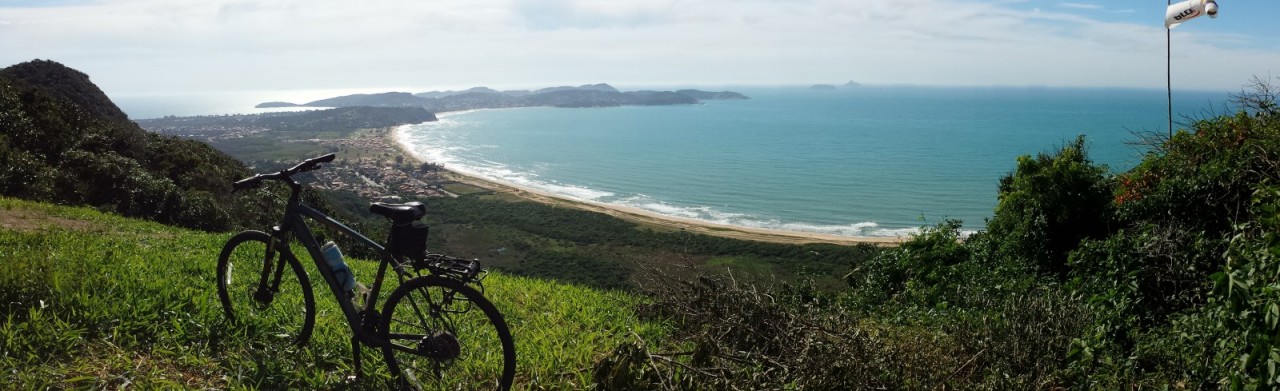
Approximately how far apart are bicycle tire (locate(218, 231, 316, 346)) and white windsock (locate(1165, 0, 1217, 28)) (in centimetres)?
938

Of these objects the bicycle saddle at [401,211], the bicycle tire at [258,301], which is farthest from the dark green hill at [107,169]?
the bicycle saddle at [401,211]

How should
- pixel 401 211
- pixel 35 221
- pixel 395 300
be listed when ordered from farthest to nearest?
pixel 35 221 < pixel 395 300 < pixel 401 211

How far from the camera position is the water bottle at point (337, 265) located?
11.4 feet

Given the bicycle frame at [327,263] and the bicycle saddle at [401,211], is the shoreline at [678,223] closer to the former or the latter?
the bicycle frame at [327,263]

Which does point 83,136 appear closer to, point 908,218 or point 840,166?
point 908,218

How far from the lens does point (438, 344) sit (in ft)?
11.1

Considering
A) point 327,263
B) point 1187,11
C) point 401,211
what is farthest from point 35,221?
point 1187,11

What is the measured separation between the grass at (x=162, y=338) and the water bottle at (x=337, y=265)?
51 centimetres

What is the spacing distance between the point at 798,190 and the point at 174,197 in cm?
5480

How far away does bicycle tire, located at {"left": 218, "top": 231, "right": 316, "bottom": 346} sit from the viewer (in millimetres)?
3838

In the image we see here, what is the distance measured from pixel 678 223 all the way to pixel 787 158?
39.3 metres

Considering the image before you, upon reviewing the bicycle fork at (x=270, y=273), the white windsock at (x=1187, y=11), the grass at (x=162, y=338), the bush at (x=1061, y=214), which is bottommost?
the bush at (x=1061, y=214)

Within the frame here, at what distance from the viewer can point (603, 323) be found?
525 centimetres

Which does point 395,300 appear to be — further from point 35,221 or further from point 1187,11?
point 1187,11
